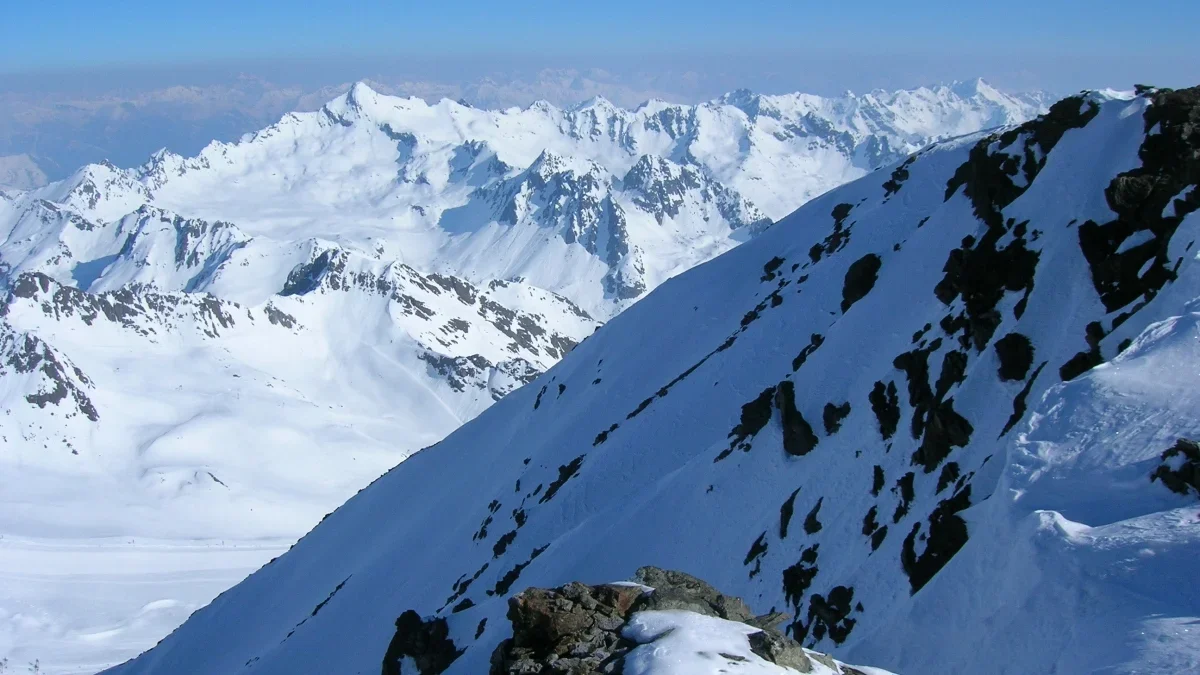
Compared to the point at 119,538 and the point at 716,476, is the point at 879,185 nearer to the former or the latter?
the point at 716,476

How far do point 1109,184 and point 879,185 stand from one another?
1620 inches

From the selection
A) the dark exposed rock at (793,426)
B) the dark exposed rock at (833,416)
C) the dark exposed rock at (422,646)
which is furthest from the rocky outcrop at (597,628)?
the dark exposed rock at (793,426)

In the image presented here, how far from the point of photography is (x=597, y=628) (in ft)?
55.3

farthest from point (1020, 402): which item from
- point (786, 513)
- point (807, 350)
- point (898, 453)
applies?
point (807, 350)

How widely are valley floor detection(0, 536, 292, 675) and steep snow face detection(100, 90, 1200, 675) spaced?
163 feet

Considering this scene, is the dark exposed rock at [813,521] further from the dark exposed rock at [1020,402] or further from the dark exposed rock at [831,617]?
the dark exposed rock at [1020,402]

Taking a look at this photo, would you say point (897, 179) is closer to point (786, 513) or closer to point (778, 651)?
point (786, 513)

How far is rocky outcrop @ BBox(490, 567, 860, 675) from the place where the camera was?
50.9 ft

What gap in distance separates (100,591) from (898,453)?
455 feet

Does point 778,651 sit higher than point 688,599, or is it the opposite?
point 688,599

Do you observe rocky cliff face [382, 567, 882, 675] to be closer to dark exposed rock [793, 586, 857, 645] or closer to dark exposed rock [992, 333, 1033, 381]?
dark exposed rock [793, 586, 857, 645]

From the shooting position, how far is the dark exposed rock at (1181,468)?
16.9 metres

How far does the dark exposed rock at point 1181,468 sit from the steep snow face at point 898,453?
58 mm

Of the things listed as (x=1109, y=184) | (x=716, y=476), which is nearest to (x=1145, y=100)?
(x=1109, y=184)
